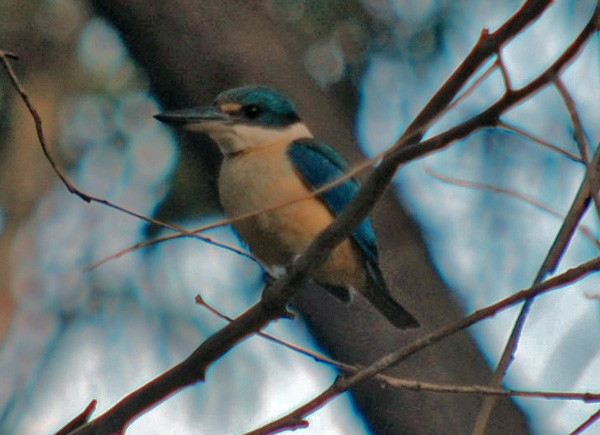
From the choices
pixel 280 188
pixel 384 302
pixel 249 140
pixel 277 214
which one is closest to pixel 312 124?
pixel 249 140

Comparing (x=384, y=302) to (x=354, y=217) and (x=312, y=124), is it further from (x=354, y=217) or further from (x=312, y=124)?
(x=354, y=217)

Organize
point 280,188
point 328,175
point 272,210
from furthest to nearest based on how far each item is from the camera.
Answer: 1. point 328,175
2. point 280,188
3. point 272,210

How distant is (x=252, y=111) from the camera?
4.11 meters

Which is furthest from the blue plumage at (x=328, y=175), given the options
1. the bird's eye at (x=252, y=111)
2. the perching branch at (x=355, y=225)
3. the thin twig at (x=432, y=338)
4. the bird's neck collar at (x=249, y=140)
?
the thin twig at (x=432, y=338)

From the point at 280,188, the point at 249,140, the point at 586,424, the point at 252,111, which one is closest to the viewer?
the point at 586,424

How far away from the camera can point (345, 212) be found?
7.58ft

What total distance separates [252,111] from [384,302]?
0.97 meters

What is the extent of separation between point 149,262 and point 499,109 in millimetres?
3380

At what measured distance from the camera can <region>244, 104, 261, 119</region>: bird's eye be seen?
409cm

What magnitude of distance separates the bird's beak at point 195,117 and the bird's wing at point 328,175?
0.99 ft

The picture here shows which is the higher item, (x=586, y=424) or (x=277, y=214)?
(x=277, y=214)

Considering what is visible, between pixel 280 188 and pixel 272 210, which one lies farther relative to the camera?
pixel 280 188

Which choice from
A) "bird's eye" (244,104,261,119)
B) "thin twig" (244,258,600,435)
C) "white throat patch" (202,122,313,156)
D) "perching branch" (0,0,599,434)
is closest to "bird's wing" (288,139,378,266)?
"white throat patch" (202,122,313,156)

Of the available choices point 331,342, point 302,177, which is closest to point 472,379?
point 331,342
